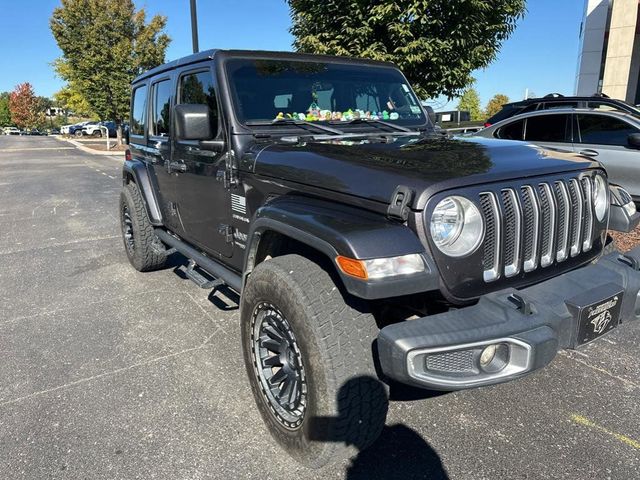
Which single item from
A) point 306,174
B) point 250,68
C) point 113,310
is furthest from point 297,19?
point 306,174

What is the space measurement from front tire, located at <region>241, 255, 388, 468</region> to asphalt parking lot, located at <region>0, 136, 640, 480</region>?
0.25 metres

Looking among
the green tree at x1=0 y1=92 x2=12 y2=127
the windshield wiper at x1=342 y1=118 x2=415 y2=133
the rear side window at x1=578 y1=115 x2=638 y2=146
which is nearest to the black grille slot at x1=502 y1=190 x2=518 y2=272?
the windshield wiper at x1=342 y1=118 x2=415 y2=133

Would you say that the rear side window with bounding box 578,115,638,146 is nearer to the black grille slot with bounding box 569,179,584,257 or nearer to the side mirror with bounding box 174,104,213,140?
the black grille slot with bounding box 569,179,584,257

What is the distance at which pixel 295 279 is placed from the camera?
2.18 m

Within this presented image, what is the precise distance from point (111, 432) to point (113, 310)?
1.83 metres

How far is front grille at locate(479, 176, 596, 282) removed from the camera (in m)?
2.14

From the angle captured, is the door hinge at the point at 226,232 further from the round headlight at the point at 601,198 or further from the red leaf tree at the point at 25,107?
the red leaf tree at the point at 25,107

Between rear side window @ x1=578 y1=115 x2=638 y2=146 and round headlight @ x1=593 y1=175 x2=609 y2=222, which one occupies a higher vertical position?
rear side window @ x1=578 y1=115 x2=638 y2=146

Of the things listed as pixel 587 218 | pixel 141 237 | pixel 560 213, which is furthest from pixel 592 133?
pixel 141 237

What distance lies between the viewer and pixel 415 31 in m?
7.13

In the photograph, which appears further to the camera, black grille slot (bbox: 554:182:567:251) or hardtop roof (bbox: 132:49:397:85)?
hardtop roof (bbox: 132:49:397:85)

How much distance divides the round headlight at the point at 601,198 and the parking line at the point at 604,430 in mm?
1088

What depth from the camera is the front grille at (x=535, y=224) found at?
7.02ft

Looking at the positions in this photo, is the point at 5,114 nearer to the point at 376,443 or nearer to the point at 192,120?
the point at 192,120
